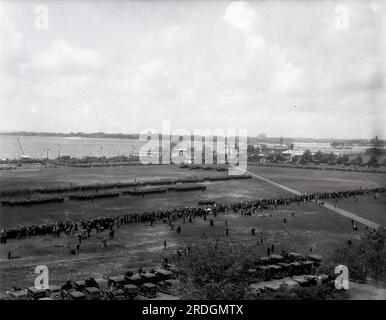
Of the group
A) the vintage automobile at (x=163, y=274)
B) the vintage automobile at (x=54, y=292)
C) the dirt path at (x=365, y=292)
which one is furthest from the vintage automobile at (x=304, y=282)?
the vintage automobile at (x=54, y=292)

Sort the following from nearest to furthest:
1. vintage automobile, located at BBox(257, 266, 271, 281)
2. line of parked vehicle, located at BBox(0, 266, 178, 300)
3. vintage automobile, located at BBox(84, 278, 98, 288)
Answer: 1. line of parked vehicle, located at BBox(0, 266, 178, 300)
2. vintage automobile, located at BBox(84, 278, 98, 288)
3. vintage automobile, located at BBox(257, 266, 271, 281)

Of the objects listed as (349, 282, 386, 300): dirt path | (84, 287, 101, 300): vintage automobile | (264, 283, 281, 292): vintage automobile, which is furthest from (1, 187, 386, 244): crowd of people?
(349, 282, 386, 300): dirt path

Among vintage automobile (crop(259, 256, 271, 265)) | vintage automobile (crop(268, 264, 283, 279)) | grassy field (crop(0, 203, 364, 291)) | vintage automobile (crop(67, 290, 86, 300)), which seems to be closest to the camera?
vintage automobile (crop(67, 290, 86, 300))

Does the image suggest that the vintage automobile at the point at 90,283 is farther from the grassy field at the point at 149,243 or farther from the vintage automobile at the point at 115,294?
the grassy field at the point at 149,243

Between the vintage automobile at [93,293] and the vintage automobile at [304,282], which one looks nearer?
the vintage automobile at [93,293]

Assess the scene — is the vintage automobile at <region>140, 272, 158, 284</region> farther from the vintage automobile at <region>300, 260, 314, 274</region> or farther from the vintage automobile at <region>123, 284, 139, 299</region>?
the vintage automobile at <region>300, 260, 314, 274</region>
